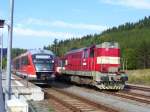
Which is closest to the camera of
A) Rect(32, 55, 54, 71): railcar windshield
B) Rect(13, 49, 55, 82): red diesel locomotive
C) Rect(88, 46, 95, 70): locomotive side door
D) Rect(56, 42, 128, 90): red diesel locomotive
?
Rect(56, 42, 128, 90): red diesel locomotive

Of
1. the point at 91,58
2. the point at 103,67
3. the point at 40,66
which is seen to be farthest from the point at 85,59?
the point at 40,66

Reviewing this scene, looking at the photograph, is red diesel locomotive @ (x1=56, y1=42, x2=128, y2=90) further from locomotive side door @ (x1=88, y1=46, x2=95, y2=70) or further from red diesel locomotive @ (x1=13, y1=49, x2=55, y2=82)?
red diesel locomotive @ (x1=13, y1=49, x2=55, y2=82)

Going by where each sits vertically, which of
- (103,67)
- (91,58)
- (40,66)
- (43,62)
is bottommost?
(103,67)

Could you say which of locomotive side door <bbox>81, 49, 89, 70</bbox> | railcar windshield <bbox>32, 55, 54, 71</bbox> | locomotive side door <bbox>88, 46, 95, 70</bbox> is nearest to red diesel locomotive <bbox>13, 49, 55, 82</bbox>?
railcar windshield <bbox>32, 55, 54, 71</bbox>

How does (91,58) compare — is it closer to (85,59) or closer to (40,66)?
(85,59)

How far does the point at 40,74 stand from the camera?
33.5 m

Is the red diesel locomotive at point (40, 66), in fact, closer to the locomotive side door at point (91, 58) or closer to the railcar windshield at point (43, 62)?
the railcar windshield at point (43, 62)

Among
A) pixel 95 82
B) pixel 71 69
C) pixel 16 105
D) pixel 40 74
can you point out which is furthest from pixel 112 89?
pixel 16 105

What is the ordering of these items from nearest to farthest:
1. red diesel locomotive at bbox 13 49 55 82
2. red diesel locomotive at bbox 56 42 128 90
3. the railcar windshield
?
1. red diesel locomotive at bbox 56 42 128 90
2. red diesel locomotive at bbox 13 49 55 82
3. the railcar windshield

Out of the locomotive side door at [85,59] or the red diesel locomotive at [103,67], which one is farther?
the locomotive side door at [85,59]

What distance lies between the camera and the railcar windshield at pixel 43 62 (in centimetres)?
3381

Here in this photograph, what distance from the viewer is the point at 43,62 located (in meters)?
34.0

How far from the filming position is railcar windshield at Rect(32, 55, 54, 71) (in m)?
33.8

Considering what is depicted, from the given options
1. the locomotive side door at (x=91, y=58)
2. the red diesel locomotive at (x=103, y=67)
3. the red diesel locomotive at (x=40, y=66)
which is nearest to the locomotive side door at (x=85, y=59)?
the red diesel locomotive at (x=103, y=67)
